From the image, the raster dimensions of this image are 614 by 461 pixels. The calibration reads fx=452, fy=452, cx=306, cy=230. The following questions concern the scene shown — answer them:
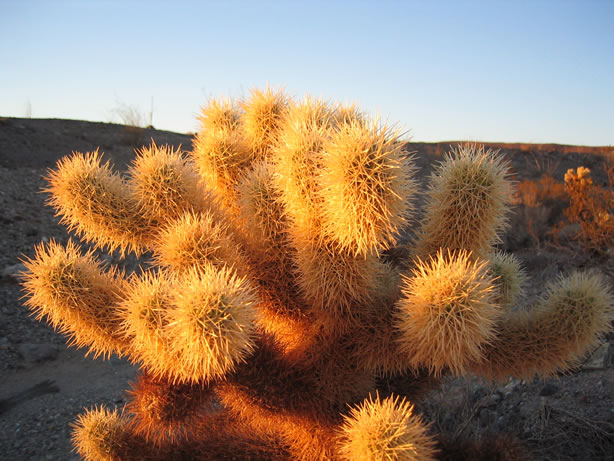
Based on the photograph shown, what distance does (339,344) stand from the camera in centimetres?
212

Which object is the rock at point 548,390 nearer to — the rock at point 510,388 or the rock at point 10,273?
the rock at point 510,388

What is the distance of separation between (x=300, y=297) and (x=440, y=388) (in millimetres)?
1132

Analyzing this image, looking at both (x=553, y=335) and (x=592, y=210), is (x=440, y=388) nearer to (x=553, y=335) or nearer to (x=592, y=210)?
(x=553, y=335)

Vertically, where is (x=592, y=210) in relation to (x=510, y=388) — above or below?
above

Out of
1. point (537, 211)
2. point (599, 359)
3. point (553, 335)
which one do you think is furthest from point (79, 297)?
point (537, 211)

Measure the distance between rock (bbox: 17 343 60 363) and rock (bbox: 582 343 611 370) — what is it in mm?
5724

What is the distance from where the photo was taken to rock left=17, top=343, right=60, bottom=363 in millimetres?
5332

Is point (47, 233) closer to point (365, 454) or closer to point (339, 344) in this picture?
point (339, 344)

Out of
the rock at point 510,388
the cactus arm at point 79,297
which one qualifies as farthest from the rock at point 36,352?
the rock at point 510,388

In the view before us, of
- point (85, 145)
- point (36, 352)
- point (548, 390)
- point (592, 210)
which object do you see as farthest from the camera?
point (85, 145)

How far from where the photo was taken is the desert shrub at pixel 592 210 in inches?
254

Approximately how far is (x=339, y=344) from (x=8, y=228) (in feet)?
24.3

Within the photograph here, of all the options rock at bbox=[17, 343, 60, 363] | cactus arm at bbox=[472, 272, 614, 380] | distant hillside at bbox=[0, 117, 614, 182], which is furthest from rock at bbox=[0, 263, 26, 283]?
cactus arm at bbox=[472, 272, 614, 380]

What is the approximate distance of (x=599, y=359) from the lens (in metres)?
3.84
